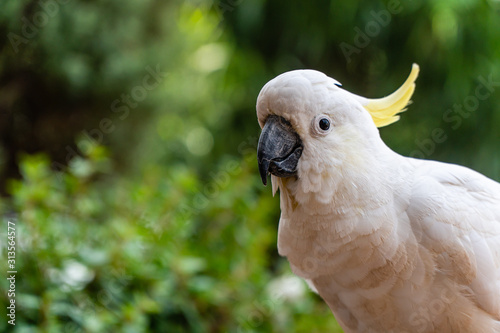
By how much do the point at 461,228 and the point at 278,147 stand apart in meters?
0.50

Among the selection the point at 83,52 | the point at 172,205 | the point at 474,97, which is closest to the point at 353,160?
the point at 172,205

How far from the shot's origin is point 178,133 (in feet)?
15.5

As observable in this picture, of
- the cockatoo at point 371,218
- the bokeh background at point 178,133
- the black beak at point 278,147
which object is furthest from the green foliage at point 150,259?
the black beak at point 278,147

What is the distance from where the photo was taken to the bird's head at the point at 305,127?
1060 millimetres

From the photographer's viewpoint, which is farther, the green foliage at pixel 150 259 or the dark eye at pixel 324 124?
the green foliage at pixel 150 259
